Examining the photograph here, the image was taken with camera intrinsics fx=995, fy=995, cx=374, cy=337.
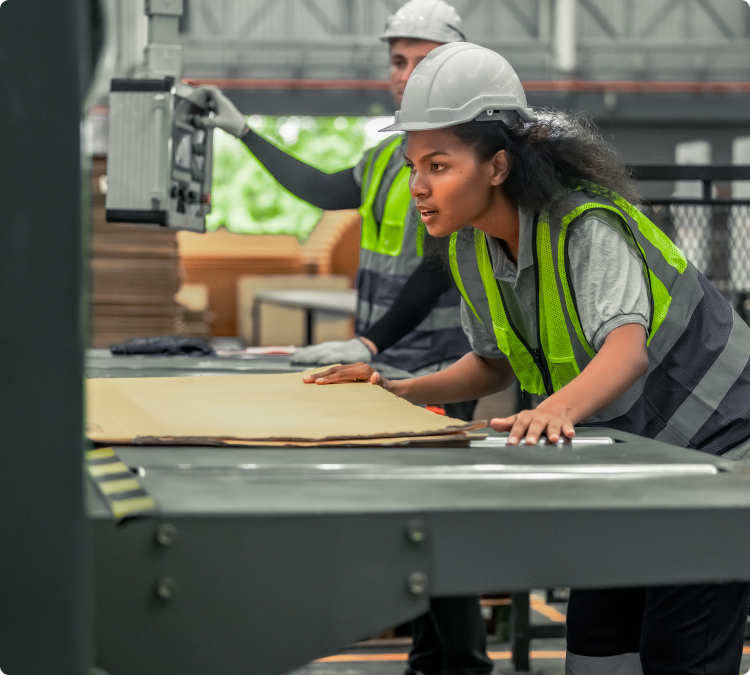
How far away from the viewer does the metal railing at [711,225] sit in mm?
3713

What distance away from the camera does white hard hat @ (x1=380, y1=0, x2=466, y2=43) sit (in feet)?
10.7

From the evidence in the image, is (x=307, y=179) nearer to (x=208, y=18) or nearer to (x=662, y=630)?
(x=662, y=630)

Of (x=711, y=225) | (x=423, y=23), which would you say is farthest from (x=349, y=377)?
(x=711, y=225)

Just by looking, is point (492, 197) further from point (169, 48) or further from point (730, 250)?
point (730, 250)

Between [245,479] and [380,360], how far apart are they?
2.23 m

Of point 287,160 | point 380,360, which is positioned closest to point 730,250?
point 380,360

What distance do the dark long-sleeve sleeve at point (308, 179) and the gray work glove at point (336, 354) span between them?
33.4 inches

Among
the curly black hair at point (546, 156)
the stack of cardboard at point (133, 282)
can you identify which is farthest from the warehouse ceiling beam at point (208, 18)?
the curly black hair at point (546, 156)

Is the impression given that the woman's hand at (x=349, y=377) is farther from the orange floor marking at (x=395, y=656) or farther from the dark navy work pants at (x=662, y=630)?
the orange floor marking at (x=395, y=656)

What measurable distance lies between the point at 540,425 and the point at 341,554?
59cm

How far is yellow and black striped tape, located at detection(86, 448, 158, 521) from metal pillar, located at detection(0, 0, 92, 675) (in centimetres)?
15

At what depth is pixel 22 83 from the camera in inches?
26.0

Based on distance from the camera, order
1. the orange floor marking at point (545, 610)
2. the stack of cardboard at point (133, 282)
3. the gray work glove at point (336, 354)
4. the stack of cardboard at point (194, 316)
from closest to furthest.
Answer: the gray work glove at point (336, 354)
the orange floor marking at point (545, 610)
the stack of cardboard at point (133, 282)
the stack of cardboard at point (194, 316)

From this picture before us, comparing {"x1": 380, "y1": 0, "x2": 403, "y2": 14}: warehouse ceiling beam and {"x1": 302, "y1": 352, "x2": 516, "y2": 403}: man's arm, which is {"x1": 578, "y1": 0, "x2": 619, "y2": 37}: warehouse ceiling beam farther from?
{"x1": 302, "y1": 352, "x2": 516, "y2": 403}: man's arm
